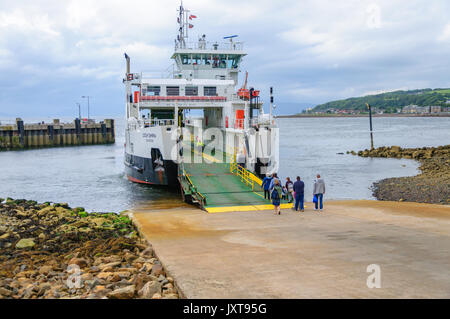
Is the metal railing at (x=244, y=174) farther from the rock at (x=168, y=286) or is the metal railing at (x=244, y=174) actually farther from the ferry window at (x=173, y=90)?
the rock at (x=168, y=286)

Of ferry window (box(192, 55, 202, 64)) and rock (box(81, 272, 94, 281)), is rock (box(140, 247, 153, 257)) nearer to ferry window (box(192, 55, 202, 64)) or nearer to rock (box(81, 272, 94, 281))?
rock (box(81, 272, 94, 281))

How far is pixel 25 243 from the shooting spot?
1005 centimetres

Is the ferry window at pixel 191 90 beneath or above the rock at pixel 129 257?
above

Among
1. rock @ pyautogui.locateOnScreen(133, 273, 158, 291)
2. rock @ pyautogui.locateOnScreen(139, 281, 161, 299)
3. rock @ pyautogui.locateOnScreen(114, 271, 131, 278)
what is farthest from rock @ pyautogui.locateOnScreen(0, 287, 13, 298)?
rock @ pyautogui.locateOnScreen(139, 281, 161, 299)

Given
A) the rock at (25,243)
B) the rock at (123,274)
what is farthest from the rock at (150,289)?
the rock at (25,243)

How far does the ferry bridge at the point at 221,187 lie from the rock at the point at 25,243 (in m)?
5.39

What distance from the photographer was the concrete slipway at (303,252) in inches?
230

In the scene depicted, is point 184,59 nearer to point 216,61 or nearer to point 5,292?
point 216,61

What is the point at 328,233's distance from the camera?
9539 millimetres

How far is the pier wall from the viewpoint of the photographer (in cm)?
6016

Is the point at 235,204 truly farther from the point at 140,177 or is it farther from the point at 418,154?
the point at 418,154

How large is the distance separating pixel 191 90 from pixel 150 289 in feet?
63.9

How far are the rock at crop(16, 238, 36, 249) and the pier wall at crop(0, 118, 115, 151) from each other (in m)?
55.3
